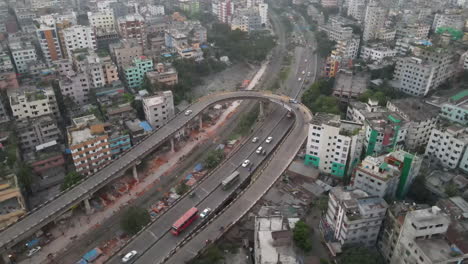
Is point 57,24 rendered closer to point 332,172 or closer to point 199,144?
point 199,144

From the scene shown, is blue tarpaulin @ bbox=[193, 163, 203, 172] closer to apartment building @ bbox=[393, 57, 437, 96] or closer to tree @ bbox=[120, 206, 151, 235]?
tree @ bbox=[120, 206, 151, 235]

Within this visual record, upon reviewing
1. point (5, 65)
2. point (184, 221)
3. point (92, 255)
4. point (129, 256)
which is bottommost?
point (92, 255)

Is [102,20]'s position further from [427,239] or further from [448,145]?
[427,239]

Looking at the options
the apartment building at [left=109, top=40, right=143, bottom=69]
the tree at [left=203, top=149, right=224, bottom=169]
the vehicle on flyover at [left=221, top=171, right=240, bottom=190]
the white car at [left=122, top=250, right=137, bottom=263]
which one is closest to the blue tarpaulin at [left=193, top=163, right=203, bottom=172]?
the tree at [left=203, top=149, right=224, bottom=169]

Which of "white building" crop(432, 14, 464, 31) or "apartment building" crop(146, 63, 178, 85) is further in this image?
"white building" crop(432, 14, 464, 31)

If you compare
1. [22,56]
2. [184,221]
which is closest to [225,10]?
[22,56]

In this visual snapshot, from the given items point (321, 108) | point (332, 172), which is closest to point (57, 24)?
point (321, 108)

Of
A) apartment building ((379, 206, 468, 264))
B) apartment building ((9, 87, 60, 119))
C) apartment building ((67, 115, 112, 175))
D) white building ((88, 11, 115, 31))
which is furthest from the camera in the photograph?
white building ((88, 11, 115, 31))

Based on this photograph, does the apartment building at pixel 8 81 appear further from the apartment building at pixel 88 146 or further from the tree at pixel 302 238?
the tree at pixel 302 238

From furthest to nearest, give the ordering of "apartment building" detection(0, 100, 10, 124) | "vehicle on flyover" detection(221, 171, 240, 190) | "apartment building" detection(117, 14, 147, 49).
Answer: "apartment building" detection(117, 14, 147, 49) < "apartment building" detection(0, 100, 10, 124) < "vehicle on flyover" detection(221, 171, 240, 190)
